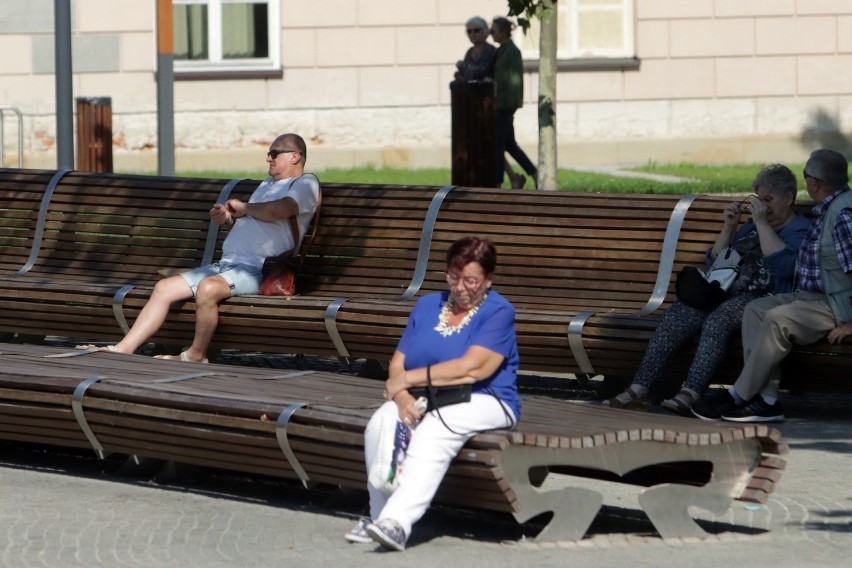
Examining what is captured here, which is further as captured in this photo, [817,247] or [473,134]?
[473,134]

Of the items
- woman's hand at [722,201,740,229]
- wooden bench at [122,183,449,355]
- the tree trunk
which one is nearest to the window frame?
the tree trunk

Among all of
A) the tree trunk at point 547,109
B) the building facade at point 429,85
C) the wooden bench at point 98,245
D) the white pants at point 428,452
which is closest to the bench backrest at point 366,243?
the wooden bench at point 98,245

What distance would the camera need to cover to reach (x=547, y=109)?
527 inches

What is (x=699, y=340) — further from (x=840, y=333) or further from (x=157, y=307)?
(x=157, y=307)

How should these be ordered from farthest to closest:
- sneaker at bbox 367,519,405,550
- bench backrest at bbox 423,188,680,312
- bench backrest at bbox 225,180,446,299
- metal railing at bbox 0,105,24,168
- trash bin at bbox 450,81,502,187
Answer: metal railing at bbox 0,105,24,168
trash bin at bbox 450,81,502,187
bench backrest at bbox 225,180,446,299
bench backrest at bbox 423,188,680,312
sneaker at bbox 367,519,405,550

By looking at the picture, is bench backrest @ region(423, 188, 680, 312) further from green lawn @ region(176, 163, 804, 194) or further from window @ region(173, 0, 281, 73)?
window @ region(173, 0, 281, 73)

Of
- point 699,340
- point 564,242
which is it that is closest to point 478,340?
point 699,340

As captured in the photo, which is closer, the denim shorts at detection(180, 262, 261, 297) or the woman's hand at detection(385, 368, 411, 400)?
the woman's hand at detection(385, 368, 411, 400)

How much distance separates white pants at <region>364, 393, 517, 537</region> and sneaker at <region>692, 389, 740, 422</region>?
2.27 meters

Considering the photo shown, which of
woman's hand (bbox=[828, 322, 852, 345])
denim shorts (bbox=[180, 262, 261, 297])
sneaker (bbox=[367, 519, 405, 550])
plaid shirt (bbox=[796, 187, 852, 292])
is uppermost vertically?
plaid shirt (bbox=[796, 187, 852, 292])

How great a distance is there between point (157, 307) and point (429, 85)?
11.6 metres

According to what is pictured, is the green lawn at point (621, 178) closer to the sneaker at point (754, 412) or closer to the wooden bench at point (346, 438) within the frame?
the sneaker at point (754, 412)

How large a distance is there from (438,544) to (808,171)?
2.92 meters

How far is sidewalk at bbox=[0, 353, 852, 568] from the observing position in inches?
223
